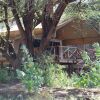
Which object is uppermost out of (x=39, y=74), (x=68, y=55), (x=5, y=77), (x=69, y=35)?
(x=69, y=35)

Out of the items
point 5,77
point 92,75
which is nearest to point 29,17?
point 5,77

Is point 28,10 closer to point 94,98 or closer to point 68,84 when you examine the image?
point 68,84

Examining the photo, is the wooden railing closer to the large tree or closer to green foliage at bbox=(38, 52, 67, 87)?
the large tree

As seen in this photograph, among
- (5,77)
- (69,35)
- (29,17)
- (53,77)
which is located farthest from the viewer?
(69,35)

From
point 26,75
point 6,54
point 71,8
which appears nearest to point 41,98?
point 26,75

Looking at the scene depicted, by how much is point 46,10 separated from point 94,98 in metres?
5.26

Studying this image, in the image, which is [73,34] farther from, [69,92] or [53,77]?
[69,92]

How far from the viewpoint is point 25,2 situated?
38.6ft

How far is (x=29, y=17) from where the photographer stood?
1434cm

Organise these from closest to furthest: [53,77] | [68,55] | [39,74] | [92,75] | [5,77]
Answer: [39,74]
[92,75]
[53,77]
[5,77]
[68,55]

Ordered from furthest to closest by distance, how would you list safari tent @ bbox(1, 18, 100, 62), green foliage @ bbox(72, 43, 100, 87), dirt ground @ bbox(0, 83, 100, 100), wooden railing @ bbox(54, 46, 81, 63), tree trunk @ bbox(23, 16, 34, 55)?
1. safari tent @ bbox(1, 18, 100, 62)
2. wooden railing @ bbox(54, 46, 81, 63)
3. tree trunk @ bbox(23, 16, 34, 55)
4. green foliage @ bbox(72, 43, 100, 87)
5. dirt ground @ bbox(0, 83, 100, 100)

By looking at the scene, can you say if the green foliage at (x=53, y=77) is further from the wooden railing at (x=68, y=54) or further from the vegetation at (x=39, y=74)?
the wooden railing at (x=68, y=54)

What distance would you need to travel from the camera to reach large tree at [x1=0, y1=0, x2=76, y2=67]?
1255cm

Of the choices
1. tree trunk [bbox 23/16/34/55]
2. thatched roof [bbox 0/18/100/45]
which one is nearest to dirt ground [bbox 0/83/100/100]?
tree trunk [bbox 23/16/34/55]
